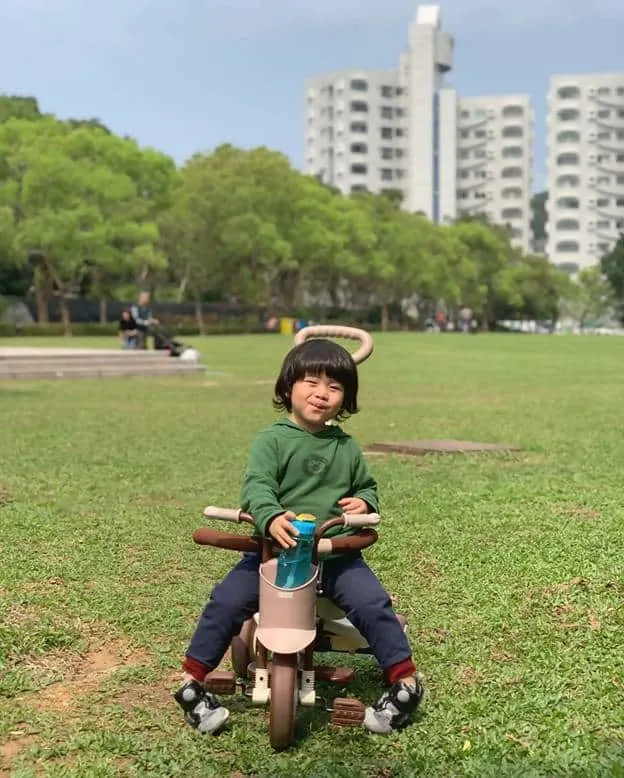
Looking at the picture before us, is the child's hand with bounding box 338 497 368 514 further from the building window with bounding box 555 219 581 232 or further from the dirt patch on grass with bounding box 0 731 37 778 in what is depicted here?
the building window with bounding box 555 219 581 232

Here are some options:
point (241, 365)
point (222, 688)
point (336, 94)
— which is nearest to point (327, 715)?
point (222, 688)

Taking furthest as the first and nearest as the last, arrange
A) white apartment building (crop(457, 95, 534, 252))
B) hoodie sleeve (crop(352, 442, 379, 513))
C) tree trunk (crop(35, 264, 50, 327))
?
white apartment building (crop(457, 95, 534, 252))
tree trunk (crop(35, 264, 50, 327))
hoodie sleeve (crop(352, 442, 379, 513))

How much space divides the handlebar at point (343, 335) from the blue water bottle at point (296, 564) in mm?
823

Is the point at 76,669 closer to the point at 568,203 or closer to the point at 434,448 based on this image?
the point at 434,448

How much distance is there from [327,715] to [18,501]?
387cm

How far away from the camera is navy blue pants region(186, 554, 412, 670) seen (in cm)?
298

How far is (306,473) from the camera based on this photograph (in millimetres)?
3100

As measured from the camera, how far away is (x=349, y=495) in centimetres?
313

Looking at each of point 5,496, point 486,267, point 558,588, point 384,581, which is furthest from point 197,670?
point 486,267

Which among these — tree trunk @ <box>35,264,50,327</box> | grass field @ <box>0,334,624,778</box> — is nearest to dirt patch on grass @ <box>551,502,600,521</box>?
grass field @ <box>0,334,624,778</box>

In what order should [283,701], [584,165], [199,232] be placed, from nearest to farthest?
[283,701] < [199,232] < [584,165]

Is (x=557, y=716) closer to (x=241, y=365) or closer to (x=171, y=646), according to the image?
(x=171, y=646)

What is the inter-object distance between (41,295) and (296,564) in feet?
155

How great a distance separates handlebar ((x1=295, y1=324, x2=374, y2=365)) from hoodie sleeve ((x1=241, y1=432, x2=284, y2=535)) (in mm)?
496
